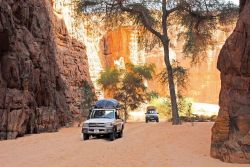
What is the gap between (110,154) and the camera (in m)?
15.2

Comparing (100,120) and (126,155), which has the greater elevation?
(100,120)

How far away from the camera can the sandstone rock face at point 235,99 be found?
12.4 m

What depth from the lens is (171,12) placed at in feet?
104

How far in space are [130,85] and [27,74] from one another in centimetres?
2828

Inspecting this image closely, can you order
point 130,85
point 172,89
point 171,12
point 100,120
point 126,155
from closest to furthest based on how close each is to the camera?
point 126,155 → point 100,120 → point 172,89 → point 171,12 → point 130,85

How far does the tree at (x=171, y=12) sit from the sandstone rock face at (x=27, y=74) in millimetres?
4052

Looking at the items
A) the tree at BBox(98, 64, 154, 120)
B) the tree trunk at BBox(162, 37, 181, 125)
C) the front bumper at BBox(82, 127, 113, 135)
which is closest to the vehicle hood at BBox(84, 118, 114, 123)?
the front bumper at BBox(82, 127, 113, 135)

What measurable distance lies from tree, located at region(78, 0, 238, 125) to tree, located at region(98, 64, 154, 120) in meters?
21.6

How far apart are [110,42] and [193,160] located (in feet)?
236

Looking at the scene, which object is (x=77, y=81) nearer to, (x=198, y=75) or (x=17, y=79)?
(x=17, y=79)

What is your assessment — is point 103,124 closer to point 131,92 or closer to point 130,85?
point 131,92

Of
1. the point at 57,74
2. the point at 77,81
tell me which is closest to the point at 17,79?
the point at 57,74

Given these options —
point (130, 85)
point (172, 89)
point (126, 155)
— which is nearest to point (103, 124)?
point (126, 155)

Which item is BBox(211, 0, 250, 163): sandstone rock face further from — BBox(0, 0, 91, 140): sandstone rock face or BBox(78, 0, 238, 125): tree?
BBox(78, 0, 238, 125): tree
